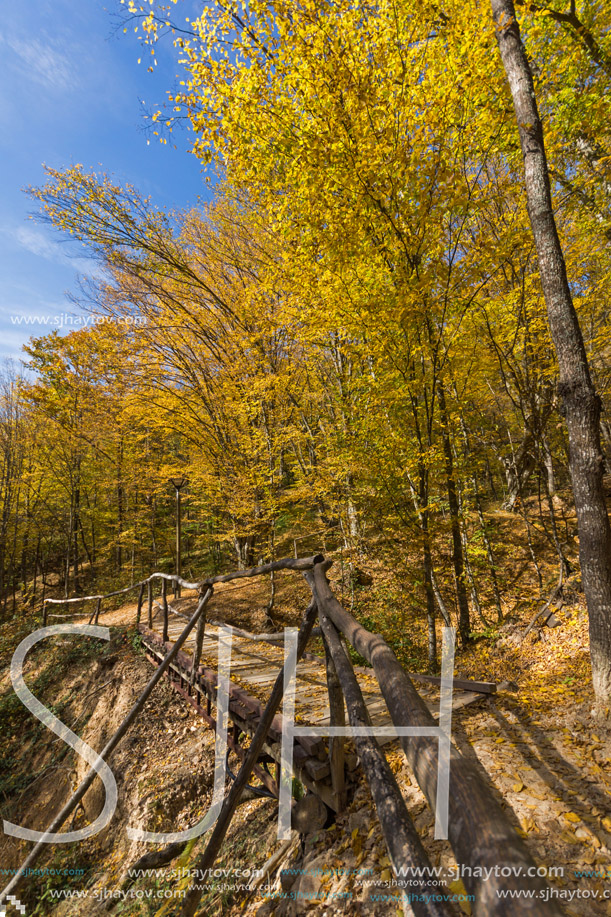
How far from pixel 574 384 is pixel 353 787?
399 cm

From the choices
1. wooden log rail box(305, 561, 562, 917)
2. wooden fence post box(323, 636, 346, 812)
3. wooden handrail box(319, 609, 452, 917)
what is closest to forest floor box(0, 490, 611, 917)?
wooden fence post box(323, 636, 346, 812)

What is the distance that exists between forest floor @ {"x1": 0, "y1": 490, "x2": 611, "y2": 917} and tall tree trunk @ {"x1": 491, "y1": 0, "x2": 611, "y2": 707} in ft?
2.87

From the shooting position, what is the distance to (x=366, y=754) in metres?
1.59

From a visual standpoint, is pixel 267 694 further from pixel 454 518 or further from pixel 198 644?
pixel 454 518

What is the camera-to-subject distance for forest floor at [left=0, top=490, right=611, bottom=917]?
90.8 inches

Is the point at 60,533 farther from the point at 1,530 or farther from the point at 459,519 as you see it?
the point at 459,519

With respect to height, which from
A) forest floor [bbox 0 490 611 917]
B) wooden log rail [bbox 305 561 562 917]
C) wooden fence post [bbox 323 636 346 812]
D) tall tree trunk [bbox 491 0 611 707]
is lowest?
forest floor [bbox 0 490 611 917]

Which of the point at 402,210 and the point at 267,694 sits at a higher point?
the point at 402,210

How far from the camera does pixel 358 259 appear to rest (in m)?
5.71

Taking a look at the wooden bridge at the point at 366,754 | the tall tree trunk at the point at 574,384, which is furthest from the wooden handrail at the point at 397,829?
the tall tree trunk at the point at 574,384

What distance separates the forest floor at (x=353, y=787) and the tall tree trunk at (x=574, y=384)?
0.87m

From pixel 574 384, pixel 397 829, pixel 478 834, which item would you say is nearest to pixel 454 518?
Answer: pixel 574 384
